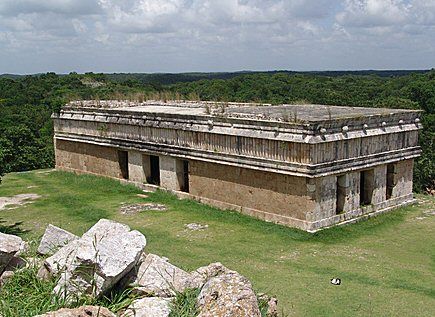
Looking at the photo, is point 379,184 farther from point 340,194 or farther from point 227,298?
point 227,298

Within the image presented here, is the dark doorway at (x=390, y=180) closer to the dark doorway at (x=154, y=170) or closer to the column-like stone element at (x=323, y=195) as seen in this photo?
the column-like stone element at (x=323, y=195)

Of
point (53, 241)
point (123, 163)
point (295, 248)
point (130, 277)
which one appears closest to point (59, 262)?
point (130, 277)

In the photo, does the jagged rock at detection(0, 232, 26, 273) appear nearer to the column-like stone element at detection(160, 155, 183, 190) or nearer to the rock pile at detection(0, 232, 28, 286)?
the rock pile at detection(0, 232, 28, 286)

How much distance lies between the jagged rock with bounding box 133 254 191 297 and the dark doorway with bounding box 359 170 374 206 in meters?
9.33

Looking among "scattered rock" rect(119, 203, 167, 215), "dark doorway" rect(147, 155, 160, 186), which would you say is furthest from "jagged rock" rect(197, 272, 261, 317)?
"dark doorway" rect(147, 155, 160, 186)

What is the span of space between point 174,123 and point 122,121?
2639 millimetres

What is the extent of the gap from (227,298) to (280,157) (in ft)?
27.4

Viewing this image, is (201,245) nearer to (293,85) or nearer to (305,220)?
(305,220)

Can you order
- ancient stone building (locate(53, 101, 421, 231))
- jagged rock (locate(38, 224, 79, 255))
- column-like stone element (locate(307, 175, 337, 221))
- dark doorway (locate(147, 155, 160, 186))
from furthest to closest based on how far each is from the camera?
dark doorway (locate(147, 155, 160, 186)) → ancient stone building (locate(53, 101, 421, 231)) → column-like stone element (locate(307, 175, 337, 221)) → jagged rock (locate(38, 224, 79, 255))

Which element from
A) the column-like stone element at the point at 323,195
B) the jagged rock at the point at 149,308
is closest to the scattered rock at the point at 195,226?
the column-like stone element at the point at 323,195

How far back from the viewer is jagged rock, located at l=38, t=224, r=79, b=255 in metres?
7.96

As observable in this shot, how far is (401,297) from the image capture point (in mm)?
9773

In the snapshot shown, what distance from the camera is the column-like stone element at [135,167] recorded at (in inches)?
724

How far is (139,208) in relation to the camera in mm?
16016
